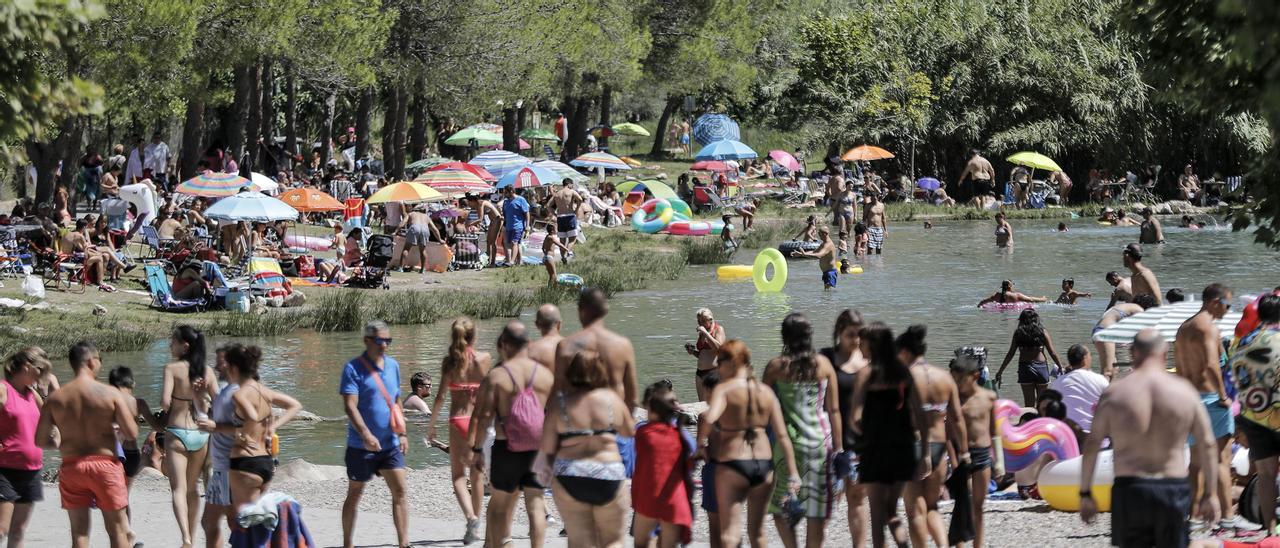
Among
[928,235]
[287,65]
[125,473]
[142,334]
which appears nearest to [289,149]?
[287,65]

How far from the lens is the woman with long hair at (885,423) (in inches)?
332

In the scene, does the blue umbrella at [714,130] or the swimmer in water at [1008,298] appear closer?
the swimmer in water at [1008,298]

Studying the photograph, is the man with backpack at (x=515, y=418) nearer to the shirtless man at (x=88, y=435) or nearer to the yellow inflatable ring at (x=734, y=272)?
the shirtless man at (x=88, y=435)

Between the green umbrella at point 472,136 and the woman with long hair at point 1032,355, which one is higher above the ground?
the green umbrella at point 472,136

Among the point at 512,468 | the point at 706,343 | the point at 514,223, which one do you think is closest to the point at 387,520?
the point at 512,468

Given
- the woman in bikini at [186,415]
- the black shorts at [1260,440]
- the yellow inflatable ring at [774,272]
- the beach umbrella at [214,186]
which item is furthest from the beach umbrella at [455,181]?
the black shorts at [1260,440]

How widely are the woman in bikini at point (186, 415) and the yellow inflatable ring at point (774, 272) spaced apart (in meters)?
17.2

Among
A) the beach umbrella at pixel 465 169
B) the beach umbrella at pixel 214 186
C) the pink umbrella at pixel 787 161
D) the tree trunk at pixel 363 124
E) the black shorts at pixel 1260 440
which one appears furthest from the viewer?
the pink umbrella at pixel 787 161

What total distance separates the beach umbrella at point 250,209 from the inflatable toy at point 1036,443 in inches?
618

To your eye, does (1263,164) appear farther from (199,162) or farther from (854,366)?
(199,162)

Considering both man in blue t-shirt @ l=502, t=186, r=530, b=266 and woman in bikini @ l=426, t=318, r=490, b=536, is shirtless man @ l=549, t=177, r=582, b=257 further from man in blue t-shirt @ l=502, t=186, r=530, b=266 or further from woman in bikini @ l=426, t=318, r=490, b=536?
woman in bikini @ l=426, t=318, r=490, b=536

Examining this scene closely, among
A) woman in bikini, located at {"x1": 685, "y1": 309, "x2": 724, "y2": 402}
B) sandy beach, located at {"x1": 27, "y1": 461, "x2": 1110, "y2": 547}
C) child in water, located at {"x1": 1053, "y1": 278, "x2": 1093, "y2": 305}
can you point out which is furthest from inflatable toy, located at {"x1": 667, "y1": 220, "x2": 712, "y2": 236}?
sandy beach, located at {"x1": 27, "y1": 461, "x2": 1110, "y2": 547}

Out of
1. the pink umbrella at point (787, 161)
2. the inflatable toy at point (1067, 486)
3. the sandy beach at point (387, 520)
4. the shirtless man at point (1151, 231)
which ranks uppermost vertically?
the pink umbrella at point (787, 161)

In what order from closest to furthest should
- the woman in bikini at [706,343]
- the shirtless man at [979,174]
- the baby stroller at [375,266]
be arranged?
the woman in bikini at [706,343]
the baby stroller at [375,266]
the shirtless man at [979,174]
